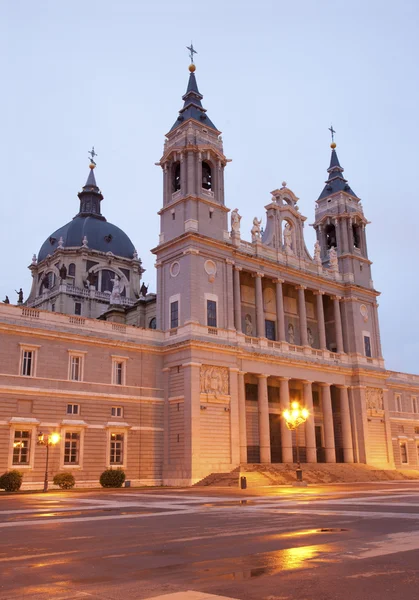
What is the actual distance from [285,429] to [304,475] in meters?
6.52

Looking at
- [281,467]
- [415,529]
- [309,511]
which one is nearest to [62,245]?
[281,467]

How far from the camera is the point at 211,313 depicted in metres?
50.7

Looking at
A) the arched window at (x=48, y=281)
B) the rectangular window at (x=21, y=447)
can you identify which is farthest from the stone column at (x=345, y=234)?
the arched window at (x=48, y=281)

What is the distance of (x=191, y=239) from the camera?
5019 centimetres

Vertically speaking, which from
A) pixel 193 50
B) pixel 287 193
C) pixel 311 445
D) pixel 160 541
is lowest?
pixel 160 541

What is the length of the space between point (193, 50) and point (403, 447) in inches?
1952

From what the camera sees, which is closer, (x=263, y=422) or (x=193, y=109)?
(x=263, y=422)

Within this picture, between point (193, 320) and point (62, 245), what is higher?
point (62, 245)

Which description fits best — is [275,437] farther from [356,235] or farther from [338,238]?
[356,235]

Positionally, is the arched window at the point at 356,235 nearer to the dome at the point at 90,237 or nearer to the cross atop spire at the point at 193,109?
the cross atop spire at the point at 193,109

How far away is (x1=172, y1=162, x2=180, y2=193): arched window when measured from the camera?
→ 182 feet

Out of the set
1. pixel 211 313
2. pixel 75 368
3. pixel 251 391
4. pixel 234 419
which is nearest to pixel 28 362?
pixel 75 368

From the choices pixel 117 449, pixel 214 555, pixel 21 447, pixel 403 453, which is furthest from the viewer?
pixel 403 453

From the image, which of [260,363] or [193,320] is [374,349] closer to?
[260,363]
